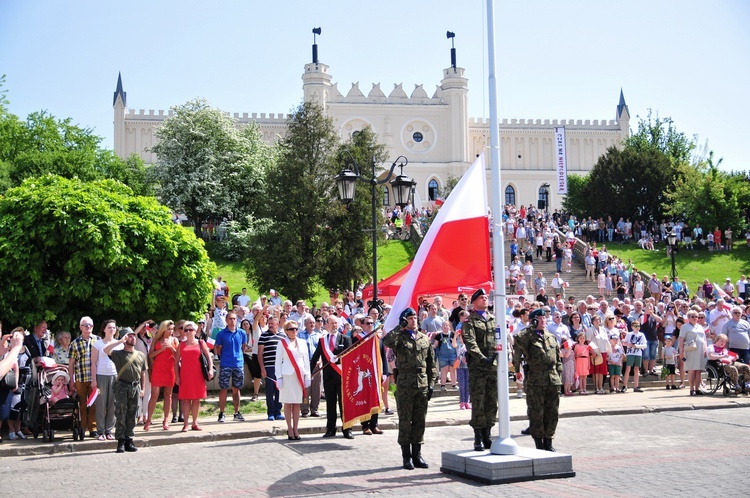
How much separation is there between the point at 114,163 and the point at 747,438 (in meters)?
52.6

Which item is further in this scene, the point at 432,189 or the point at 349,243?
the point at 432,189

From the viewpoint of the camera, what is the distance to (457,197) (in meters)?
11.5

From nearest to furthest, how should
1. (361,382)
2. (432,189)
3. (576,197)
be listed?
(361,382), (576,197), (432,189)

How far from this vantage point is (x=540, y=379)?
11672 mm

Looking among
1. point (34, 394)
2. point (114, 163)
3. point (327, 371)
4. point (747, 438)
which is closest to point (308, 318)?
point (327, 371)

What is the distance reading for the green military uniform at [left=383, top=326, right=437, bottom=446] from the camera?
11180mm

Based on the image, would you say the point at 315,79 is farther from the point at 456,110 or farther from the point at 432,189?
the point at 432,189

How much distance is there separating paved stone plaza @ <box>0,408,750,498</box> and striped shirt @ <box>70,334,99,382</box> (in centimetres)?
145

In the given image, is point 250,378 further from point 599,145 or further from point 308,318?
point 599,145

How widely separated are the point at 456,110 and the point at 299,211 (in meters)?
61.5

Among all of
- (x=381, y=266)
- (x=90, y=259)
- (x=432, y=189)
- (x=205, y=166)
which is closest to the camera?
(x=90, y=259)

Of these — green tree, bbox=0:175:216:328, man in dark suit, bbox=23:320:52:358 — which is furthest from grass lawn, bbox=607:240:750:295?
man in dark suit, bbox=23:320:52:358

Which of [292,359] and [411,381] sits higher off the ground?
[292,359]

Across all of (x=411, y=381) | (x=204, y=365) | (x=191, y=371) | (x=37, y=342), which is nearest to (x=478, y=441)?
(x=411, y=381)
